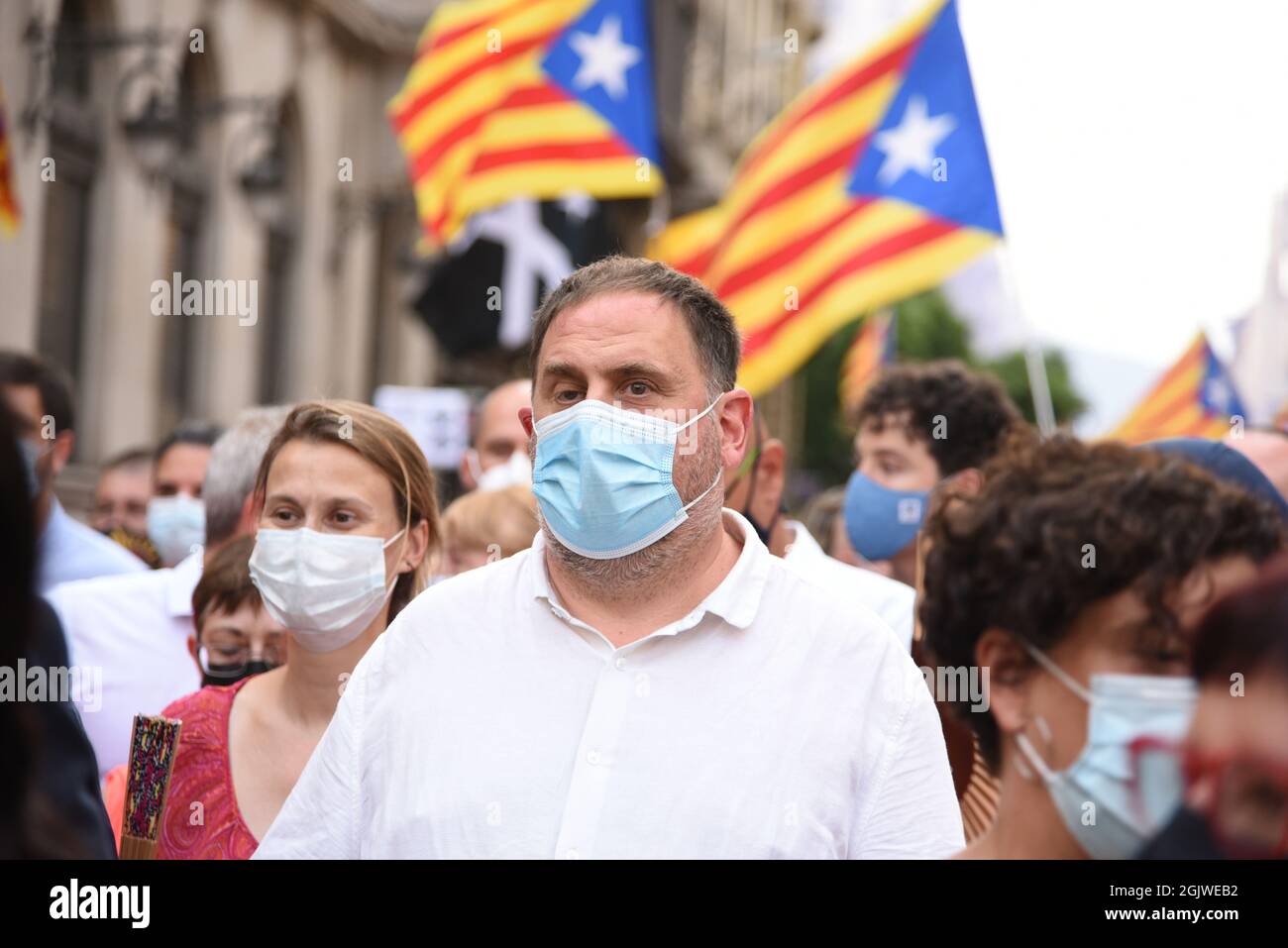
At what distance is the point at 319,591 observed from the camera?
4035 millimetres

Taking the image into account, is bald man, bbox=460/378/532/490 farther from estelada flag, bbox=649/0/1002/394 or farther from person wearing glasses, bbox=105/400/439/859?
person wearing glasses, bbox=105/400/439/859

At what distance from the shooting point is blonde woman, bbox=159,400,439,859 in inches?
153

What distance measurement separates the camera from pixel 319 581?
4.03 meters

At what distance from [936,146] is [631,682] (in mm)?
6346

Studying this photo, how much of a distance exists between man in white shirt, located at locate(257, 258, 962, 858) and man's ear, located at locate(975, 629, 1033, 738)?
2.10 ft

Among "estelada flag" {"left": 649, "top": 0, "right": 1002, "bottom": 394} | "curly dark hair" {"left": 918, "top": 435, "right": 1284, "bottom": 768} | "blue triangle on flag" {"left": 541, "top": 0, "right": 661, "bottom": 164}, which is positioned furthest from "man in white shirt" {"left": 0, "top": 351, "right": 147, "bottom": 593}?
"blue triangle on flag" {"left": 541, "top": 0, "right": 661, "bottom": 164}

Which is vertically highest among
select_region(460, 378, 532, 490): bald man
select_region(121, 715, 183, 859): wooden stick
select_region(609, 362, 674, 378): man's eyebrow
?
select_region(460, 378, 532, 490): bald man

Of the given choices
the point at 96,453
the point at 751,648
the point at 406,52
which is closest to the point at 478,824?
the point at 751,648

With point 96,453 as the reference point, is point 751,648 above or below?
below

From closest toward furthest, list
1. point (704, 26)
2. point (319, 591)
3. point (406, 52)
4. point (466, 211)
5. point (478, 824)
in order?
point (478, 824)
point (319, 591)
point (466, 211)
point (406, 52)
point (704, 26)
